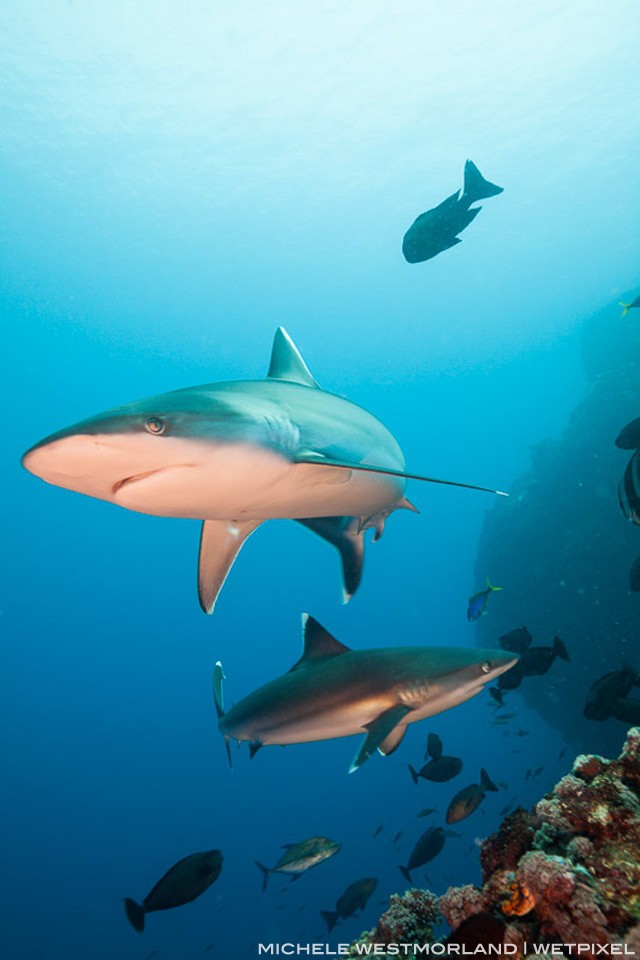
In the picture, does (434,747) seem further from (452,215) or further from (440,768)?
(452,215)

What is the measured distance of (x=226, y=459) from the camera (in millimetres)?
2670

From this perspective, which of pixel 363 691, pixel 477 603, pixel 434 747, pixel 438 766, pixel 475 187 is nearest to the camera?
pixel 363 691

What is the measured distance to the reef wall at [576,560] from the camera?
1742 centimetres

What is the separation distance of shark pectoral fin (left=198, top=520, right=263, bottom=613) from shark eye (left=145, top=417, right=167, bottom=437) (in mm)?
1725

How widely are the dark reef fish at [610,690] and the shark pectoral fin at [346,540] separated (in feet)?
9.70


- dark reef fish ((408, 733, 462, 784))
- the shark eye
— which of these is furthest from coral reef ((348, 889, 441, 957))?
dark reef fish ((408, 733, 462, 784))

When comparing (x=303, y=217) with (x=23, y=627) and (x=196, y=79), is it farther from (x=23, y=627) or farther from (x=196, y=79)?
(x=23, y=627)

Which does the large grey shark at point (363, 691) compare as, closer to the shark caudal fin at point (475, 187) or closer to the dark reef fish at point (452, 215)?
the dark reef fish at point (452, 215)

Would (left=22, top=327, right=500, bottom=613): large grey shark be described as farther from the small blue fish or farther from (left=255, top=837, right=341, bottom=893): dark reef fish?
(left=255, top=837, right=341, bottom=893): dark reef fish

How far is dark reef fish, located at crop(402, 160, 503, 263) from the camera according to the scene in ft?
17.6

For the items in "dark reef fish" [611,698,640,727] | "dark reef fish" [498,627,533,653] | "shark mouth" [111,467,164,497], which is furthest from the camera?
"dark reef fish" [498,627,533,653]

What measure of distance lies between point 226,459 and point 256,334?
71.8 m

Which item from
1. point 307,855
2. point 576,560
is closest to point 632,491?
point 307,855

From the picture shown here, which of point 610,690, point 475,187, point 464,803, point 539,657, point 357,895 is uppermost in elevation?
point 475,187
